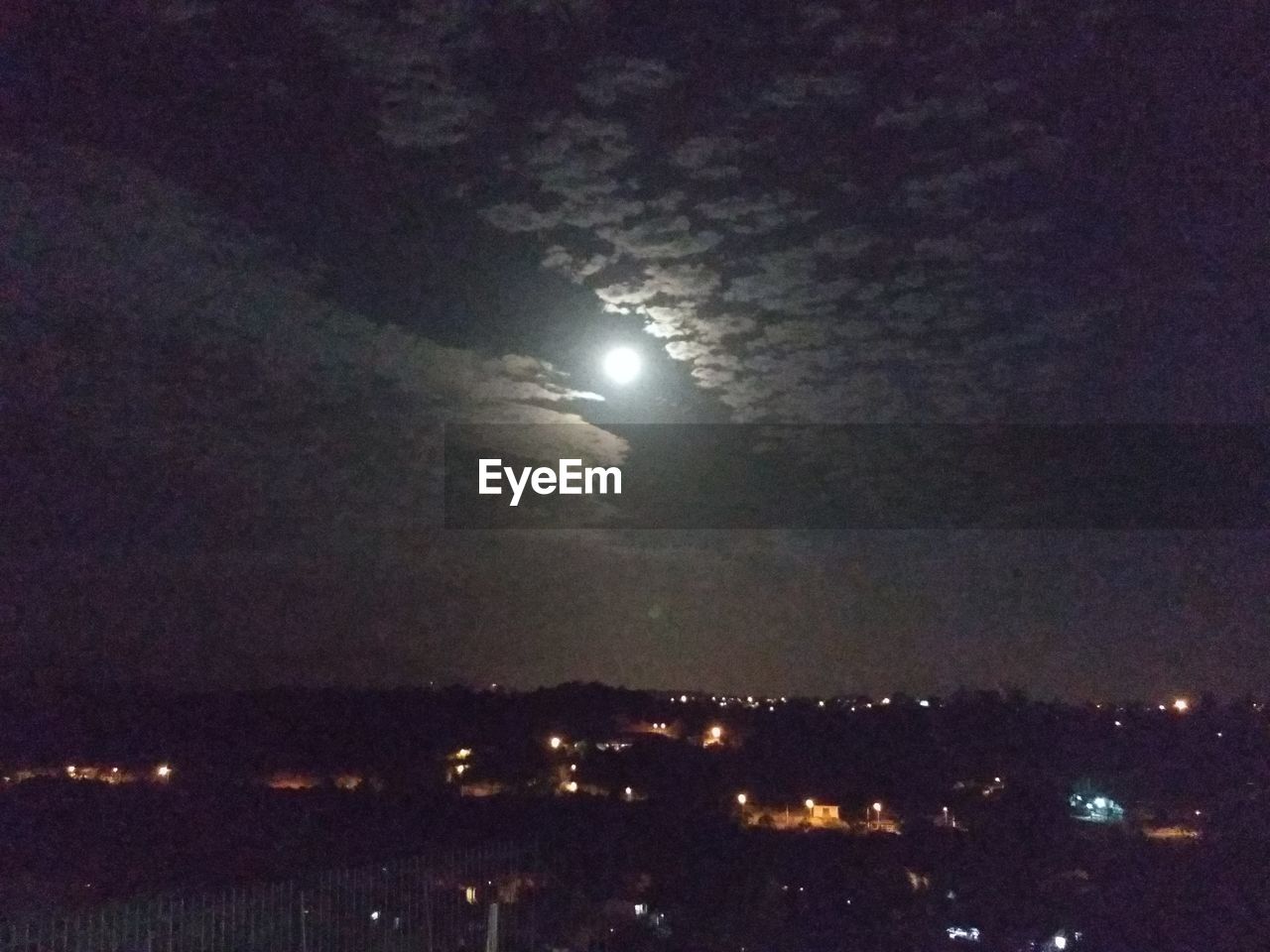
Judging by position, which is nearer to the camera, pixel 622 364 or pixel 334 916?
pixel 622 364

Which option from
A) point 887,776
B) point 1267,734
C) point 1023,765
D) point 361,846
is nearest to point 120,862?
point 361,846

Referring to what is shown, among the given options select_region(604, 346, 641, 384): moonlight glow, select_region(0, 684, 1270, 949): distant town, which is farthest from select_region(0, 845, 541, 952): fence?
select_region(604, 346, 641, 384): moonlight glow

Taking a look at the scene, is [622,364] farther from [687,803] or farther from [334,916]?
[687,803]

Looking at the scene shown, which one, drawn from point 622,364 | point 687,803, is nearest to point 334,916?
point 622,364

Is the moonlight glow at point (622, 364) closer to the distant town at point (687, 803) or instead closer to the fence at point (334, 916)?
the fence at point (334, 916)

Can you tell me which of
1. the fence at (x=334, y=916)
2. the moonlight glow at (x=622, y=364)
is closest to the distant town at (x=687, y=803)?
the fence at (x=334, y=916)

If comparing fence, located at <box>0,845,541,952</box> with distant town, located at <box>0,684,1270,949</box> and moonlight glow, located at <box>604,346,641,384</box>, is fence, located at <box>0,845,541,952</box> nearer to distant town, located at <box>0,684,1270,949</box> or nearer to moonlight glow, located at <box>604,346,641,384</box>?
distant town, located at <box>0,684,1270,949</box>
